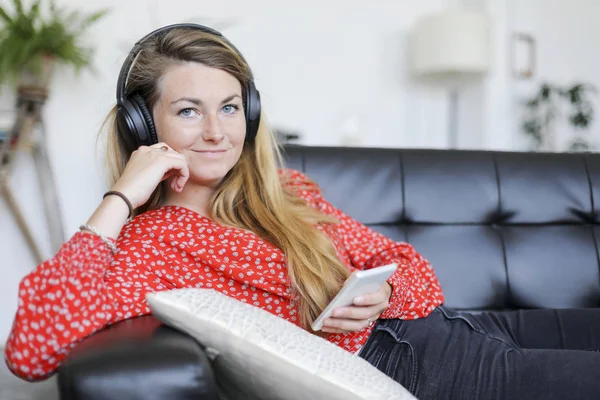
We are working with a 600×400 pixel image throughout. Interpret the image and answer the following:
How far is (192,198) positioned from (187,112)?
18cm

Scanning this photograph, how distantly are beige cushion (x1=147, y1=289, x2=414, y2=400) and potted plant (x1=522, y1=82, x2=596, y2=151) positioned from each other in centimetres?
270

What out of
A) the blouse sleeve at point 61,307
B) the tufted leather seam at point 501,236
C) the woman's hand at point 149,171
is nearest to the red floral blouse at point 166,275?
the blouse sleeve at point 61,307

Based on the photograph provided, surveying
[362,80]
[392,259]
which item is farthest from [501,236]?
[362,80]

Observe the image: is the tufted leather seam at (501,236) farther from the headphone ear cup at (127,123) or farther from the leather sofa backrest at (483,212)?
the headphone ear cup at (127,123)

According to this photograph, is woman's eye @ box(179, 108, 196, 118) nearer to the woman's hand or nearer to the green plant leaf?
the woman's hand

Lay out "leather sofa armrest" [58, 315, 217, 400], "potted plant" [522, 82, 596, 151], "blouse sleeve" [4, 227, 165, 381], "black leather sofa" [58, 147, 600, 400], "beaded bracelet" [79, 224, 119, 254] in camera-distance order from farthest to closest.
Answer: "potted plant" [522, 82, 596, 151] < "black leather sofa" [58, 147, 600, 400] < "beaded bracelet" [79, 224, 119, 254] < "blouse sleeve" [4, 227, 165, 381] < "leather sofa armrest" [58, 315, 217, 400]

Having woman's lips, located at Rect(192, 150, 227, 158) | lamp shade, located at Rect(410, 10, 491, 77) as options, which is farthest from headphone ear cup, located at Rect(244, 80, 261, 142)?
lamp shade, located at Rect(410, 10, 491, 77)

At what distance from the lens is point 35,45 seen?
2.43m

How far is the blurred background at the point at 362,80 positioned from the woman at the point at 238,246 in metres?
1.47

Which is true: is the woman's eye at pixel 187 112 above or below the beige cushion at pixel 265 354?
above

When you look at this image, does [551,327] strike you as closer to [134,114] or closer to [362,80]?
[134,114]

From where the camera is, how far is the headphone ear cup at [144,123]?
3.74 feet

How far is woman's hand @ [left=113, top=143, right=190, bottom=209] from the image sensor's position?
99cm

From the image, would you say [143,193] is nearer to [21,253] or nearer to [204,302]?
[204,302]
